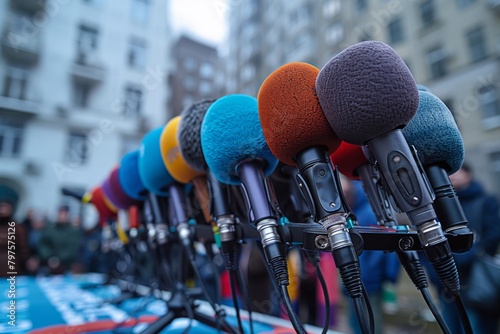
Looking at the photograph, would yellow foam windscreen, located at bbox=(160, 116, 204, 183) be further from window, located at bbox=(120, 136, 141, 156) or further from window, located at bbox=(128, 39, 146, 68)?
window, located at bbox=(128, 39, 146, 68)

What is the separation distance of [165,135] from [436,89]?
734 cm

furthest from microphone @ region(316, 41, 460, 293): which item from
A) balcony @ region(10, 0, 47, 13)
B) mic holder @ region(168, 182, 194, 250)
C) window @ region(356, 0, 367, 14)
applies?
window @ region(356, 0, 367, 14)

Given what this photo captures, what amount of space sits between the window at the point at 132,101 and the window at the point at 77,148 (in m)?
1.27

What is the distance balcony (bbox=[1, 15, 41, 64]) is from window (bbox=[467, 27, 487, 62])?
8120mm

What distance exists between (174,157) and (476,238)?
1.32 m

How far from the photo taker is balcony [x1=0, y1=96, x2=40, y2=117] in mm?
6524

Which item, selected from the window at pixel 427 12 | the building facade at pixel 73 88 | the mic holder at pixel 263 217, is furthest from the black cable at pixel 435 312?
the window at pixel 427 12

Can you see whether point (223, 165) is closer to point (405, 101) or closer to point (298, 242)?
point (298, 242)

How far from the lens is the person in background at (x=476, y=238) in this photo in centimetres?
132

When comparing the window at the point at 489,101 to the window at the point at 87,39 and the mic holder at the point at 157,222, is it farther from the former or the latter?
the window at the point at 87,39

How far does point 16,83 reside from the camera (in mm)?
6574

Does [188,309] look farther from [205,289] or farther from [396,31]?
[396,31]

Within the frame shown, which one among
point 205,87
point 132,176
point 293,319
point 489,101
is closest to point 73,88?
point 132,176

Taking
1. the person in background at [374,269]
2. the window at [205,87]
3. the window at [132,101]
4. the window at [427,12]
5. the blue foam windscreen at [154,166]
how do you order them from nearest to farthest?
the blue foam windscreen at [154,166] < the person in background at [374,269] < the window at [427,12] < the window at [132,101] < the window at [205,87]
